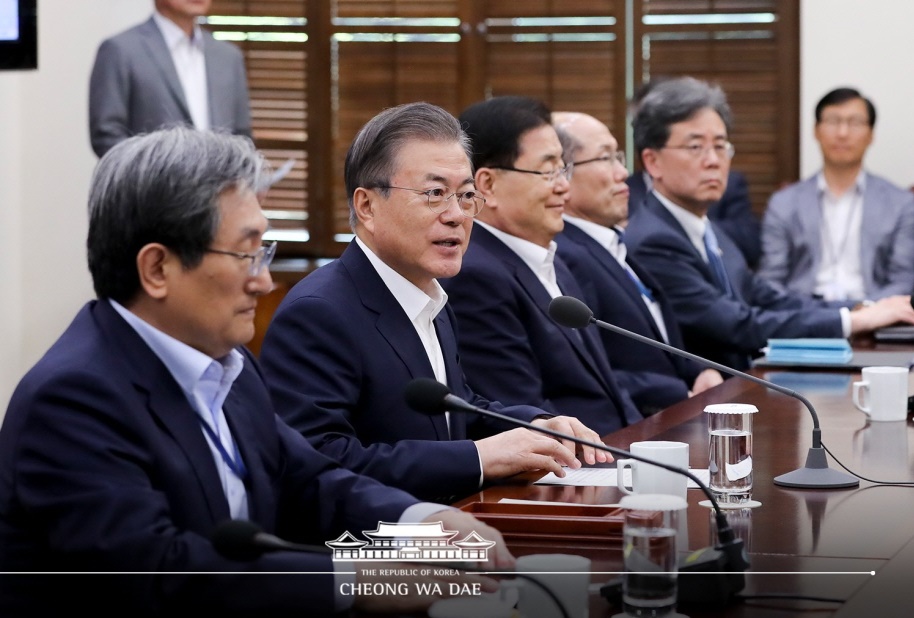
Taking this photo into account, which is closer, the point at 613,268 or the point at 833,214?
the point at 613,268

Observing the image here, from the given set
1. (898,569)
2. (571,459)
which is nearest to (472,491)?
(571,459)

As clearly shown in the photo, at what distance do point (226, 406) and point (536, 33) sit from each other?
188 inches

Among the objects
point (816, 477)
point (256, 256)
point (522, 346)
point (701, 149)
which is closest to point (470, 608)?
point (256, 256)

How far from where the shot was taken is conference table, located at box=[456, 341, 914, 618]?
1.47 m

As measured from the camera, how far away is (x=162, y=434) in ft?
5.08

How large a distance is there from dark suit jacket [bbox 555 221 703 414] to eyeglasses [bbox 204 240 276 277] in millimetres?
1866

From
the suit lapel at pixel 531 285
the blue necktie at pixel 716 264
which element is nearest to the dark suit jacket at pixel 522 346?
the suit lapel at pixel 531 285

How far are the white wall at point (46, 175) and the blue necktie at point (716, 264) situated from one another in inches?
103

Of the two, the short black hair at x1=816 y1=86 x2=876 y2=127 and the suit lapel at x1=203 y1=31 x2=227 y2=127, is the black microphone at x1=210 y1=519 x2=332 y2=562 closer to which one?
the suit lapel at x1=203 y1=31 x2=227 y2=127

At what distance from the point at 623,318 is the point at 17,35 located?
6.23 ft

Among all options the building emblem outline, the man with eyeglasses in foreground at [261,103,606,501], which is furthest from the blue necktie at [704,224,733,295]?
the building emblem outline

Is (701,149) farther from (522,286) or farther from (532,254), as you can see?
(522,286)

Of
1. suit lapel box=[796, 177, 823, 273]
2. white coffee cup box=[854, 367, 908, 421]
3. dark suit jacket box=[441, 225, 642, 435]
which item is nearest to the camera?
white coffee cup box=[854, 367, 908, 421]

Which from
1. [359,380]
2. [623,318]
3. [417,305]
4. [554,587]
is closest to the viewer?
[554,587]
